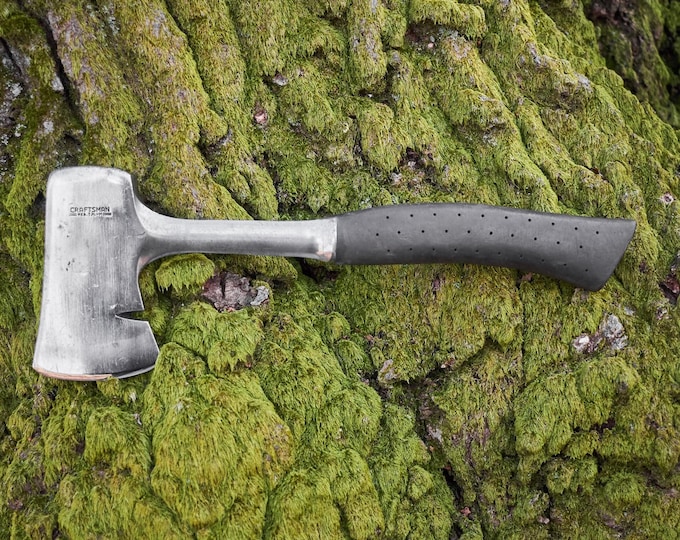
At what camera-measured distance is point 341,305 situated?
3.49 metres

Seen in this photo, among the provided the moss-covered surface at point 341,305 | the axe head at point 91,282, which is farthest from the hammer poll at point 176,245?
the moss-covered surface at point 341,305

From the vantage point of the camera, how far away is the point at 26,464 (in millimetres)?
3051

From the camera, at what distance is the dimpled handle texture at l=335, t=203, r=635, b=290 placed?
313 cm

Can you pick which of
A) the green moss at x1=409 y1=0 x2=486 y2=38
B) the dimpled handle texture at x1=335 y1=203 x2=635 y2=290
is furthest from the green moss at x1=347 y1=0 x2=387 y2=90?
the dimpled handle texture at x1=335 y1=203 x2=635 y2=290

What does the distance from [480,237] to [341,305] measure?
3.18 ft

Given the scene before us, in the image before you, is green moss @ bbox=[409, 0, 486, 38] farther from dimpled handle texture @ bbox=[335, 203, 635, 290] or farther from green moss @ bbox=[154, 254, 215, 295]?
green moss @ bbox=[154, 254, 215, 295]

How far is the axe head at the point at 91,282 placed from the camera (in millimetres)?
3002

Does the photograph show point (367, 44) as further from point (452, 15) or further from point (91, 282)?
point (91, 282)

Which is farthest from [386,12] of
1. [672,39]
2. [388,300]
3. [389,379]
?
[672,39]

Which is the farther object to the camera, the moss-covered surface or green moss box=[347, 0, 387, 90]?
green moss box=[347, 0, 387, 90]

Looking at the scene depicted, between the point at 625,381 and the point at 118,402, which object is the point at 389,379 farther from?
the point at 118,402

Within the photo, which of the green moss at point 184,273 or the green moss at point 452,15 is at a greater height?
the green moss at point 452,15

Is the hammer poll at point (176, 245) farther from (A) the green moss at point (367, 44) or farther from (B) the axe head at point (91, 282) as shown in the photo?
(A) the green moss at point (367, 44)

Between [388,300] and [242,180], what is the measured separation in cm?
119
